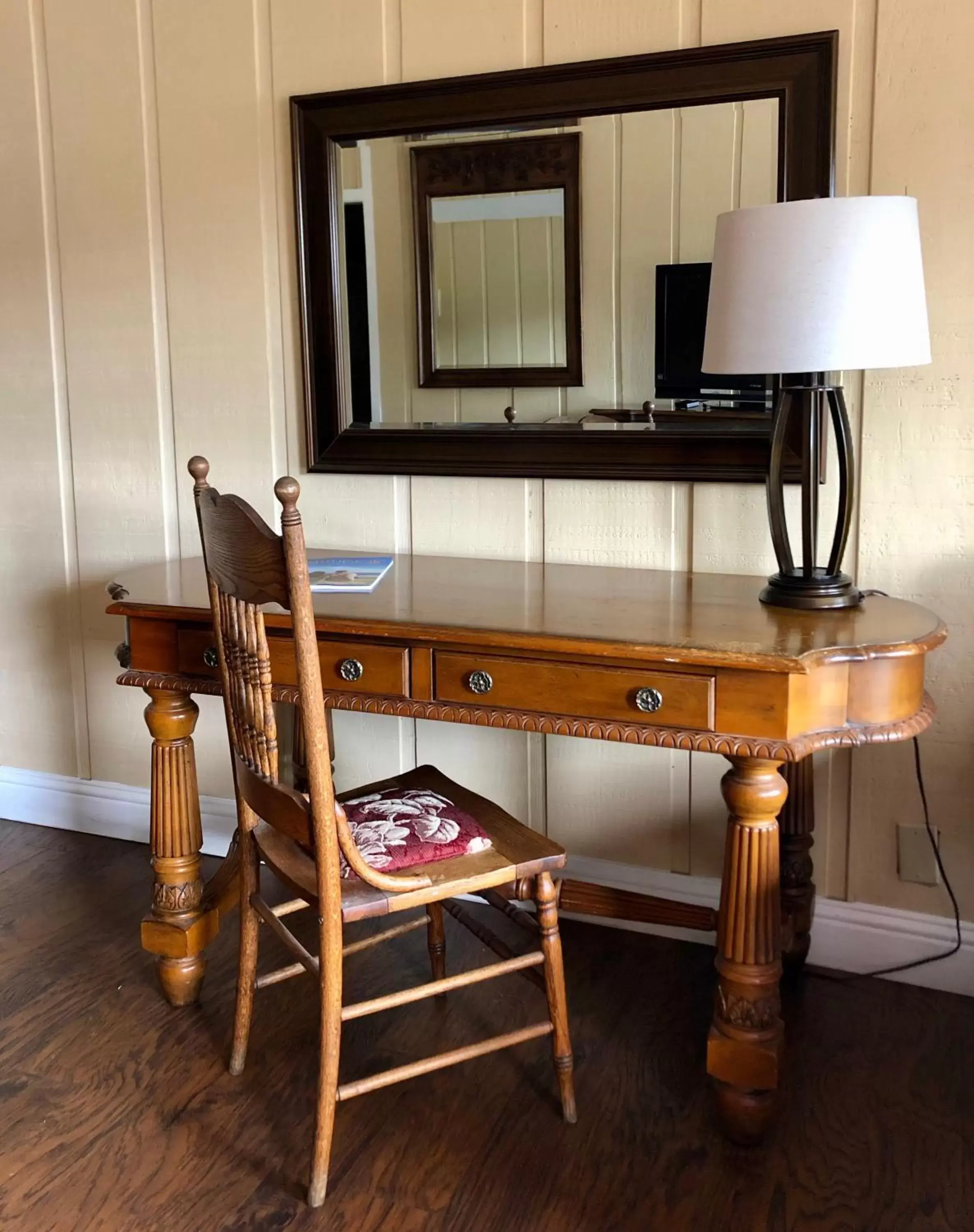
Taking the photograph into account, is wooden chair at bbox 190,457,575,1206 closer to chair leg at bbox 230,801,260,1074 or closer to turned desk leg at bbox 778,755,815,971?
chair leg at bbox 230,801,260,1074

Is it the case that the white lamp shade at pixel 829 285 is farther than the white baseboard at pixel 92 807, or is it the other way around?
the white baseboard at pixel 92 807

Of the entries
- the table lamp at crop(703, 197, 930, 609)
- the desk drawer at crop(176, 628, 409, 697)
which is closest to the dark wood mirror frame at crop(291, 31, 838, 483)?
the table lamp at crop(703, 197, 930, 609)

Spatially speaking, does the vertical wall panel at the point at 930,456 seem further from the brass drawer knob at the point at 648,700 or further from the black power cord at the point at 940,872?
the brass drawer knob at the point at 648,700

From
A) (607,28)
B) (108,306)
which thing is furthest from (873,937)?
(108,306)

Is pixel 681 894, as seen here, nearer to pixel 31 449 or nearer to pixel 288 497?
pixel 288 497

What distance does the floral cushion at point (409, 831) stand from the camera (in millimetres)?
1785

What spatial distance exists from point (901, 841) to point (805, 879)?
21 centimetres

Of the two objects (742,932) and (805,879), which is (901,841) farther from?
(742,932)

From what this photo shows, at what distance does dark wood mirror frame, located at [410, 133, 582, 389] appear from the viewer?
2307 mm

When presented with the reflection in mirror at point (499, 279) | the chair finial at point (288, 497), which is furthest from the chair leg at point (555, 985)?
the reflection in mirror at point (499, 279)

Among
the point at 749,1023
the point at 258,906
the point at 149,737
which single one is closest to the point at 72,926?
the point at 149,737

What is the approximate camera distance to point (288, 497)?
151 centimetres

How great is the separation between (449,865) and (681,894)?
0.87 metres

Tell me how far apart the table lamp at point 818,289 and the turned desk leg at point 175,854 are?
1187 millimetres
